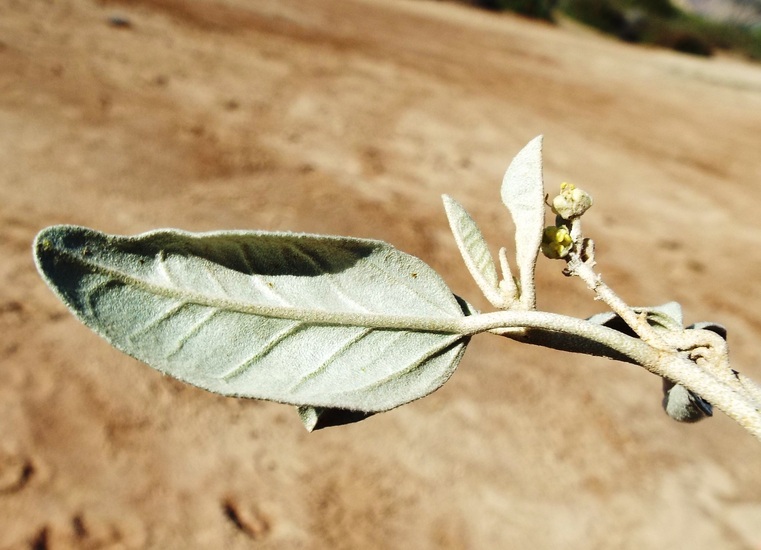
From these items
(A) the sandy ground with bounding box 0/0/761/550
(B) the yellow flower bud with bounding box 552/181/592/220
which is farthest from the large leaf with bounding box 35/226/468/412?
(A) the sandy ground with bounding box 0/0/761/550

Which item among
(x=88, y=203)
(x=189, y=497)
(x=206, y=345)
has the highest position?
(x=206, y=345)

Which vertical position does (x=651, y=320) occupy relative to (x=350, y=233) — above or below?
above

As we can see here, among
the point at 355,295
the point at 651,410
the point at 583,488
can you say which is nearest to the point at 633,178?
the point at 651,410

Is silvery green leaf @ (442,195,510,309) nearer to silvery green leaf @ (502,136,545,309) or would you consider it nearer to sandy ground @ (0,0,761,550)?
silvery green leaf @ (502,136,545,309)

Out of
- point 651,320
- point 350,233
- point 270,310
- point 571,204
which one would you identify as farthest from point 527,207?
point 350,233

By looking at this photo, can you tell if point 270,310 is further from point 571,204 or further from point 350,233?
point 350,233

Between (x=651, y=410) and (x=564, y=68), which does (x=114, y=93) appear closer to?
(x=651, y=410)
